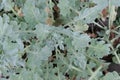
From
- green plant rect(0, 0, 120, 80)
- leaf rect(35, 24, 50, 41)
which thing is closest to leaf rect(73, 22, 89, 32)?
green plant rect(0, 0, 120, 80)

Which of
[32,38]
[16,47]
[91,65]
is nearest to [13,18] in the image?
[32,38]

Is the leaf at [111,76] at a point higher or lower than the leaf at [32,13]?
lower

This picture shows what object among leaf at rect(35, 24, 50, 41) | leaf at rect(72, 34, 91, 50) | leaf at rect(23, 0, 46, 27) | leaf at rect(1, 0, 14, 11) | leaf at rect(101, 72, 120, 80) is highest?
leaf at rect(1, 0, 14, 11)

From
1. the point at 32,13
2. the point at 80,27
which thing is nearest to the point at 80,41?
the point at 80,27

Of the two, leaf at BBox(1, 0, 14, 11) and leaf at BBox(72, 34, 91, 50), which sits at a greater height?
leaf at BBox(1, 0, 14, 11)

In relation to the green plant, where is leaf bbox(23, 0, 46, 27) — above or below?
above

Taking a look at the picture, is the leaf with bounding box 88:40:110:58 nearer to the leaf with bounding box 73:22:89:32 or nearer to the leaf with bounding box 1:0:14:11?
the leaf with bounding box 73:22:89:32

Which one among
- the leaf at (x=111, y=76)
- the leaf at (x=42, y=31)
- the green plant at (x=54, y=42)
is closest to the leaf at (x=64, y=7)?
the green plant at (x=54, y=42)

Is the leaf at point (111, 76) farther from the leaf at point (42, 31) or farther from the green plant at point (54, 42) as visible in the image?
the leaf at point (42, 31)

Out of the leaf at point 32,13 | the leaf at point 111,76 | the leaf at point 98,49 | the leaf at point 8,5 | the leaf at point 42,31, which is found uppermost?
the leaf at point 8,5

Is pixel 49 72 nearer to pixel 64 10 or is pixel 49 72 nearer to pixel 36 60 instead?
pixel 36 60

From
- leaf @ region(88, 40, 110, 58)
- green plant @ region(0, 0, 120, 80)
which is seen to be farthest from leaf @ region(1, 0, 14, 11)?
leaf @ region(88, 40, 110, 58)

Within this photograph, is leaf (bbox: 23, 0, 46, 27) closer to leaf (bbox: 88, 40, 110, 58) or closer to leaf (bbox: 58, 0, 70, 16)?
leaf (bbox: 58, 0, 70, 16)
